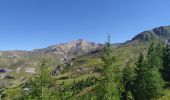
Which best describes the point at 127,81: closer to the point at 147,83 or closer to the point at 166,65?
the point at 147,83

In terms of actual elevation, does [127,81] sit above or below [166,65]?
below

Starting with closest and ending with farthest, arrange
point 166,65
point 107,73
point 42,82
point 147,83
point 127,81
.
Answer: point 107,73
point 42,82
point 147,83
point 127,81
point 166,65

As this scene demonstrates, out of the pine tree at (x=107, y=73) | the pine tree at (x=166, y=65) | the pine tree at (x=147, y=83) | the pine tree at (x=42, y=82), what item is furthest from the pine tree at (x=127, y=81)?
the pine tree at (x=42, y=82)

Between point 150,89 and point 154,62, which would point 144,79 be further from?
point 154,62

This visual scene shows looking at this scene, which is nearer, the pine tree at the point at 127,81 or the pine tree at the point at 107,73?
the pine tree at the point at 107,73

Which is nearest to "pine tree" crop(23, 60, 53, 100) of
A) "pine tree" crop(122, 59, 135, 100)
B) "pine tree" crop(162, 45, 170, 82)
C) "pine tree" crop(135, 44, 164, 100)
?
"pine tree" crop(135, 44, 164, 100)

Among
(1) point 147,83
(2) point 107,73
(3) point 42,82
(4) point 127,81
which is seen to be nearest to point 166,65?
(4) point 127,81

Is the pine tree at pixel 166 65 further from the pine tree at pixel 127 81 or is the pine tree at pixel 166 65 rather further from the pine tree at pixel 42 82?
the pine tree at pixel 42 82

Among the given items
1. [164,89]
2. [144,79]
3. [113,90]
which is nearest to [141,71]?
[144,79]

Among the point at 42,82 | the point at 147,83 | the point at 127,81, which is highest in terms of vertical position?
the point at 42,82

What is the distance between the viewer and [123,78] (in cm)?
10544

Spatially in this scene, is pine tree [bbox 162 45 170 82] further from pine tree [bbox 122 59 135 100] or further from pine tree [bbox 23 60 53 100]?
pine tree [bbox 23 60 53 100]

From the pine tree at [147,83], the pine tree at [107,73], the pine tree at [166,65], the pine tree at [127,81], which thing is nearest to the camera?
the pine tree at [107,73]

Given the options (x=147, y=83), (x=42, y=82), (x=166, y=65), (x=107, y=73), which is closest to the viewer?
(x=107, y=73)
